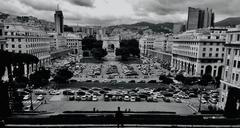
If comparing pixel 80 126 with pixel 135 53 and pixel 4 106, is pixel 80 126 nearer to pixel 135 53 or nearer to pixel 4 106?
pixel 4 106

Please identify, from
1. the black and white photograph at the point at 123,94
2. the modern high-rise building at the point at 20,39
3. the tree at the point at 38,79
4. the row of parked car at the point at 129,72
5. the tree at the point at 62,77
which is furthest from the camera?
the row of parked car at the point at 129,72

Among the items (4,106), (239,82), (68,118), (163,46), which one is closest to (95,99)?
(68,118)

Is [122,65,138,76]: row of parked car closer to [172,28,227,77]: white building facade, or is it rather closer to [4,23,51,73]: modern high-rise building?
[172,28,227,77]: white building facade

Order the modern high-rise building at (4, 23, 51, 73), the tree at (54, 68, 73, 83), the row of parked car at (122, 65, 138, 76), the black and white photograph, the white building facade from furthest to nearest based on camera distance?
the row of parked car at (122, 65, 138, 76), the white building facade, the modern high-rise building at (4, 23, 51, 73), the tree at (54, 68, 73, 83), the black and white photograph

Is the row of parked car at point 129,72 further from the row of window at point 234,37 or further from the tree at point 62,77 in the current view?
the row of window at point 234,37

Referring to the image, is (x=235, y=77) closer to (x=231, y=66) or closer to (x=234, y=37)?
(x=231, y=66)

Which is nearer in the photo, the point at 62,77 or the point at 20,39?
the point at 62,77

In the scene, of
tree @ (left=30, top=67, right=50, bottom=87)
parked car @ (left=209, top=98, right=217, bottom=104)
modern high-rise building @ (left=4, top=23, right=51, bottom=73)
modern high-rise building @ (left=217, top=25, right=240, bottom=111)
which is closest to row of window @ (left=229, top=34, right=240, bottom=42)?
modern high-rise building @ (left=217, top=25, right=240, bottom=111)

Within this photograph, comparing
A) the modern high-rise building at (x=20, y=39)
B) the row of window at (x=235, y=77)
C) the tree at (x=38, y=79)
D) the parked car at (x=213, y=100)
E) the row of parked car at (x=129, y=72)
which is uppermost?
the modern high-rise building at (x=20, y=39)

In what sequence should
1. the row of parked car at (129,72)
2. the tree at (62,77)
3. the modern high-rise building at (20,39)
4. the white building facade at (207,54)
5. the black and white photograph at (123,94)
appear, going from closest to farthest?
the black and white photograph at (123,94) → the tree at (62,77) → the modern high-rise building at (20,39) → the white building facade at (207,54) → the row of parked car at (129,72)

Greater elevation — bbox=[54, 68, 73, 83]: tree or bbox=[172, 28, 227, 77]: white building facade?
bbox=[172, 28, 227, 77]: white building facade

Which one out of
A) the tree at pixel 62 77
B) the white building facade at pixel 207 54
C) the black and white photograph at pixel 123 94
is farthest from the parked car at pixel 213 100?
the tree at pixel 62 77

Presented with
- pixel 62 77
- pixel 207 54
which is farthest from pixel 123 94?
pixel 207 54
